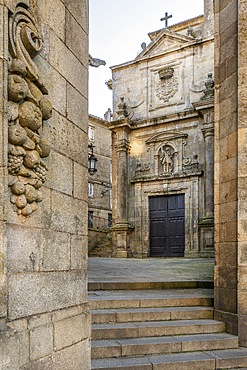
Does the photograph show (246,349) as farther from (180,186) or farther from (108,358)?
(180,186)

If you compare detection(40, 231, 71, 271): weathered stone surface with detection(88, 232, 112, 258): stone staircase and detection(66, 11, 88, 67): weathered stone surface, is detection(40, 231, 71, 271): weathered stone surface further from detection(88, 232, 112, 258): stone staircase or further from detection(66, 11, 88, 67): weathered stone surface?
Answer: detection(88, 232, 112, 258): stone staircase

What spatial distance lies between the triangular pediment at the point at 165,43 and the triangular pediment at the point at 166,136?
3.64m

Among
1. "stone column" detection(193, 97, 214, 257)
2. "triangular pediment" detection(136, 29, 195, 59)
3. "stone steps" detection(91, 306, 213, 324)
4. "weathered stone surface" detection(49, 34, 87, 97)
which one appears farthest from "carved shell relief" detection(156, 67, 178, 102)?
"weathered stone surface" detection(49, 34, 87, 97)

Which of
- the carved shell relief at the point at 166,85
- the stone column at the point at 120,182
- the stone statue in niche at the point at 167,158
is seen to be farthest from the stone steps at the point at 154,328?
the carved shell relief at the point at 166,85

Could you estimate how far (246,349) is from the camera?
3.96 meters

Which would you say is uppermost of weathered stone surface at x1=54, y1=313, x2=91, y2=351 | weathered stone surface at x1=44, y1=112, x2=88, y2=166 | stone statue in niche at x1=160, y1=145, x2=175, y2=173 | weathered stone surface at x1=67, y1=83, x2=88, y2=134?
stone statue in niche at x1=160, y1=145, x2=175, y2=173

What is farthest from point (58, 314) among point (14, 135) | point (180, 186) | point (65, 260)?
point (180, 186)

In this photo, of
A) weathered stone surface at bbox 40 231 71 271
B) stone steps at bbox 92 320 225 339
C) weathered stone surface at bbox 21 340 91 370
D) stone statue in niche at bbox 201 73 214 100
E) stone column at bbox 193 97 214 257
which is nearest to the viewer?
weathered stone surface at bbox 21 340 91 370

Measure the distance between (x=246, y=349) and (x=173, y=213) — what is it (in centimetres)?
1114

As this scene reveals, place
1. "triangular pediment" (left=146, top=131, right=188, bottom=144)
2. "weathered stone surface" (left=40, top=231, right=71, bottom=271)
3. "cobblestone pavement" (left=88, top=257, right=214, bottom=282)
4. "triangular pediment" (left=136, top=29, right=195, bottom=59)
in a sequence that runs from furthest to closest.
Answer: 1. "triangular pediment" (left=136, top=29, right=195, bottom=59)
2. "triangular pediment" (left=146, top=131, right=188, bottom=144)
3. "cobblestone pavement" (left=88, top=257, right=214, bottom=282)
4. "weathered stone surface" (left=40, top=231, right=71, bottom=271)

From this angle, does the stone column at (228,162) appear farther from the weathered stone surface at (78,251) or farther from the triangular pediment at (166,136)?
the triangular pediment at (166,136)

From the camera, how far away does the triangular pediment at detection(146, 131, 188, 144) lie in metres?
14.9

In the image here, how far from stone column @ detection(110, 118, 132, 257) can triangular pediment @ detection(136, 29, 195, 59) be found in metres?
3.38

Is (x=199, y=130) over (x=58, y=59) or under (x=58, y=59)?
over
